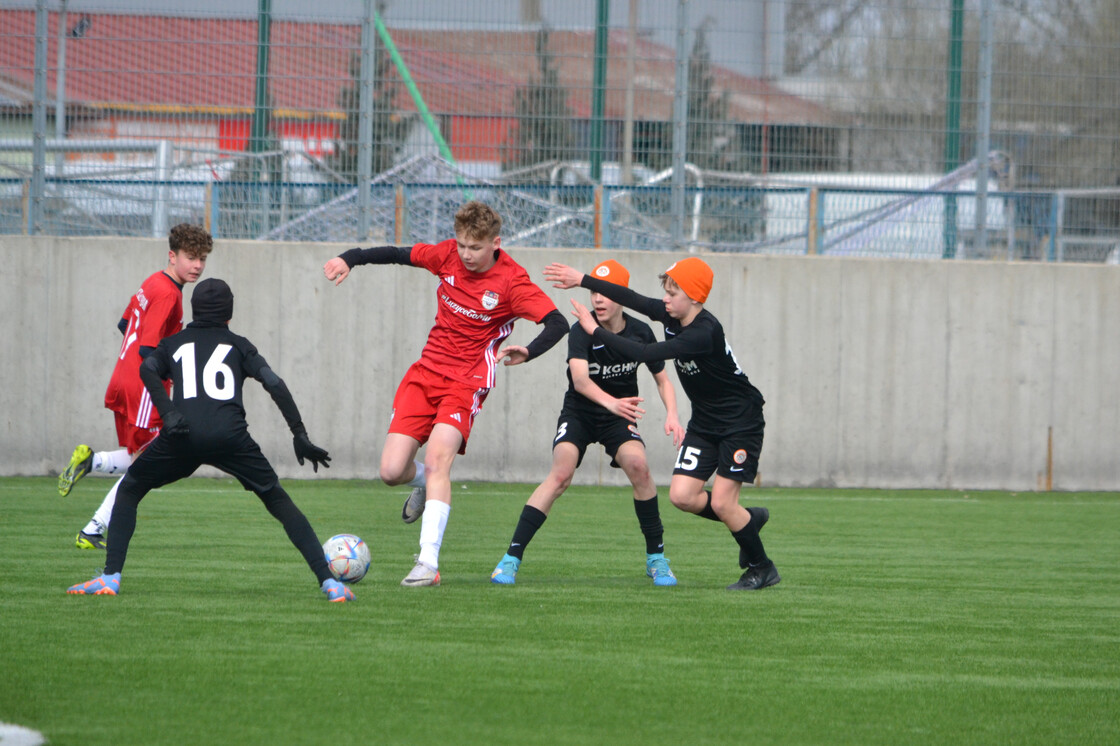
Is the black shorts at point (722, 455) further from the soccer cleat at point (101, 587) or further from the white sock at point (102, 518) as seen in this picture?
the white sock at point (102, 518)

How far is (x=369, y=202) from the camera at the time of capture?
1285 cm

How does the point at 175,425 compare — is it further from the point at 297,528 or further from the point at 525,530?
the point at 525,530

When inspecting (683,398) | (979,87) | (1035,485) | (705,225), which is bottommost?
(1035,485)

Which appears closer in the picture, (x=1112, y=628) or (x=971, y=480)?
(x=1112, y=628)

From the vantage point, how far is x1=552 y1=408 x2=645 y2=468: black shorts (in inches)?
298

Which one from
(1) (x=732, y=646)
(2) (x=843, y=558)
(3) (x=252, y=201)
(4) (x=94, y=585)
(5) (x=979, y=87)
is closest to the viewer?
(1) (x=732, y=646)

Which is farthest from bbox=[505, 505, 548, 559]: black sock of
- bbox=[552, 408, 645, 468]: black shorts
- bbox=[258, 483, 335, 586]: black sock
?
bbox=[258, 483, 335, 586]: black sock

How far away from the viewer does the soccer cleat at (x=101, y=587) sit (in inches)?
243

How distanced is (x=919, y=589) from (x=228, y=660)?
4.09 metres

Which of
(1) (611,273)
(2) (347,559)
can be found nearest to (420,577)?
(2) (347,559)

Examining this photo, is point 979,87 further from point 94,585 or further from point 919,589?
point 94,585

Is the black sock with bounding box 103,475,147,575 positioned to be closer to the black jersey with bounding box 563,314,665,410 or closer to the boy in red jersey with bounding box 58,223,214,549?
the boy in red jersey with bounding box 58,223,214,549

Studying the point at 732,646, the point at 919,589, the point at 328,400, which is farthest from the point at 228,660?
the point at 328,400

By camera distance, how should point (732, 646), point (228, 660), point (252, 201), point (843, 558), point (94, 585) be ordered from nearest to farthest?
point (228, 660) → point (732, 646) → point (94, 585) → point (843, 558) → point (252, 201)
